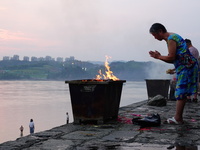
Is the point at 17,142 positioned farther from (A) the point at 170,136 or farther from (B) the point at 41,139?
(A) the point at 170,136

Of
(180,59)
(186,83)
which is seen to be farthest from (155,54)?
(186,83)

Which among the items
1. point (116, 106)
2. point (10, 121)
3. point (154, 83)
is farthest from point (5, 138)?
point (116, 106)

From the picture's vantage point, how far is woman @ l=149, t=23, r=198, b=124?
5574 mm

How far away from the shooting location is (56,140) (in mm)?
4383

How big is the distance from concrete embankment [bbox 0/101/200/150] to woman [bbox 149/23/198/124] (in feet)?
2.23

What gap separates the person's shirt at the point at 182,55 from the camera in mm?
5609

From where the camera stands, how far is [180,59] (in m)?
5.66

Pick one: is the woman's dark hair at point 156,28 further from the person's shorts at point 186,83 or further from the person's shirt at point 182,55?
the person's shorts at point 186,83

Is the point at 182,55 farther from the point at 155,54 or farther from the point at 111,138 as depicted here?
the point at 111,138

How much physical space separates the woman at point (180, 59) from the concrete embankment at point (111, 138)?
68 centimetres

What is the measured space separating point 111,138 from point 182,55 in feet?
7.08

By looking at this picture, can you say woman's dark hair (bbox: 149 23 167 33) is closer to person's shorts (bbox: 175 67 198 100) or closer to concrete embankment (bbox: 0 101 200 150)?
person's shorts (bbox: 175 67 198 100)

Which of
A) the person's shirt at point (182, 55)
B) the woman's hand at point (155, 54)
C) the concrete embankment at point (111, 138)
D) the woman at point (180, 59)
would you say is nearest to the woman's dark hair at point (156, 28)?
the woman at point (180, 59)

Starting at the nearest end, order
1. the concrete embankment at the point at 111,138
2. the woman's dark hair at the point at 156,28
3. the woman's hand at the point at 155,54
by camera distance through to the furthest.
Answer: the concrete embankment at the point at 111,138 → the woman's hand at the point at 155,54 → the woman's dark hair at the point at 156,28
